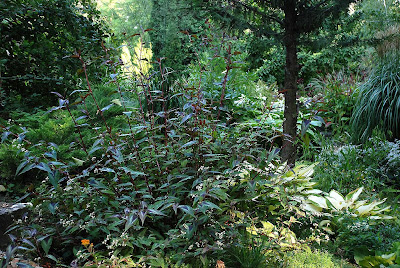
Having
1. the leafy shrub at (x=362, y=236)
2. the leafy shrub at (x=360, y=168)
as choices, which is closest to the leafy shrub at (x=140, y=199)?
the leafy shrub at (x=362, y=236)

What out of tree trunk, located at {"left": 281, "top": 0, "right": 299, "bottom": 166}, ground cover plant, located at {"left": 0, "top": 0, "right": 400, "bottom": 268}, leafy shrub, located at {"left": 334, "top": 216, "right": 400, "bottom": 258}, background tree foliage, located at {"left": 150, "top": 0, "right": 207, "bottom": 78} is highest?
background tree foliage, located at {"left": 150, "top": 0, "right": 207, "bottom": 78}

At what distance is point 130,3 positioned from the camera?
20.8 m

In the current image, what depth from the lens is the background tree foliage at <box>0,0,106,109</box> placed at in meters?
3.79

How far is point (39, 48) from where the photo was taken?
385cm

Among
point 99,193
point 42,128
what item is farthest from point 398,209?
point 42,128

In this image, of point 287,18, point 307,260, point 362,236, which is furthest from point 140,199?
point 287,18

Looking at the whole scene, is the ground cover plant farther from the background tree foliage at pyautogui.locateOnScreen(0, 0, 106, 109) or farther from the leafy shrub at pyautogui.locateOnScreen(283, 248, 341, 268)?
the background tree foliage at pyautogui.locateOnScreen(0, 0, 106, 109)

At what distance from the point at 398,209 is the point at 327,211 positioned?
0.83 m

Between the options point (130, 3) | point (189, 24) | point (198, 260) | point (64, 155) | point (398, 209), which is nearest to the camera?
point (198, 260)

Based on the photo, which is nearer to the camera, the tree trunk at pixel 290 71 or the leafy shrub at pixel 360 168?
the tree trunk at pixel 290 71

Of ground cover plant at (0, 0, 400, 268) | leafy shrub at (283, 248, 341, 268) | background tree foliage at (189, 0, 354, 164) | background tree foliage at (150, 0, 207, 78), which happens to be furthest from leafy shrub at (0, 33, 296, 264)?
background tree foliage at (150, 0, 207, 78)

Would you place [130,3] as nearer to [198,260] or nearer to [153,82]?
[153,82]

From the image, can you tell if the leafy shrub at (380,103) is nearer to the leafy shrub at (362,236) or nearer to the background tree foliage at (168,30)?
the leafy shrub at (362,236)

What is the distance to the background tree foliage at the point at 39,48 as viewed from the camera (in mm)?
3787
